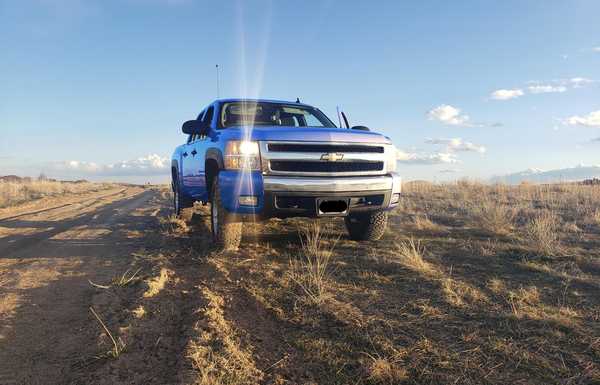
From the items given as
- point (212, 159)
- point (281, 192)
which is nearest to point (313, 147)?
point (281, 192)

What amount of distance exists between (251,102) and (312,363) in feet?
16.9

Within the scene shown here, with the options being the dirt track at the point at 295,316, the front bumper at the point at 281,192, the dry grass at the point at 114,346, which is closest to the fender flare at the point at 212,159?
the front bumper at the point at 281,192

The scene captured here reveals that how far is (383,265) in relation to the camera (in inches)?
200

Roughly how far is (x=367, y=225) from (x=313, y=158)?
1680 mm

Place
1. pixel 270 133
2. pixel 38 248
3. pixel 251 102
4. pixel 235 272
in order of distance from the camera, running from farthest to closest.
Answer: pixel 251 102 → pixel 38 248 → pixel 270 133 → pixel 235 272

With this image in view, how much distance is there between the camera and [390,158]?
19.2ft

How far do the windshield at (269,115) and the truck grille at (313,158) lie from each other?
1537 mm

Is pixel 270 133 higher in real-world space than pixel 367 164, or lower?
higher

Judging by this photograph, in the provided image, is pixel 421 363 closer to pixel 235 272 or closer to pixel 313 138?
pixel 235 272

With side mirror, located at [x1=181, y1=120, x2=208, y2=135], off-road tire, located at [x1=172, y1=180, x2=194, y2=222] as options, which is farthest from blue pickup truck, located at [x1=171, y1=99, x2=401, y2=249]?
off-road tire, located at [x1=172, y1=180, x2=194, y2=222]

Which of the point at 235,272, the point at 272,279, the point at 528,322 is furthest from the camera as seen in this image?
the point at 235,272

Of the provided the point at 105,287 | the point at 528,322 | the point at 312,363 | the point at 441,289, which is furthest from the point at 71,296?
the point at 528,322

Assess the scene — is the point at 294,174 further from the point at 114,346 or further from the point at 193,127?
the point at 114,346

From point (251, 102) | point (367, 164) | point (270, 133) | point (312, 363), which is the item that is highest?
point (251, 102)
